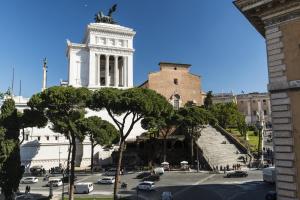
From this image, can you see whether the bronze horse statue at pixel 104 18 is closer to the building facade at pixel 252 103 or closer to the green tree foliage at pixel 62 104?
the green tree foliage at pixel 62 104

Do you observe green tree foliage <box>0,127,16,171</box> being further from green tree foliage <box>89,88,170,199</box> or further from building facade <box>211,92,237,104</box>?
building facade <box>211,92,237,104</box>

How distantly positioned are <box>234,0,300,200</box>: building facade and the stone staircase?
3681 cm

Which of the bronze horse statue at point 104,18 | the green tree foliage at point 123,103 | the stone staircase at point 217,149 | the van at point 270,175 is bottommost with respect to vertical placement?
the van at point 270,175

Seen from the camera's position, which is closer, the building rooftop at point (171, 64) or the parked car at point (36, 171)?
the parked car at point (36, 171)

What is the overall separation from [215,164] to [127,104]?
928 inches

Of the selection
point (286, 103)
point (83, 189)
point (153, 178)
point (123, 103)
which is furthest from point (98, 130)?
point (286, 103)

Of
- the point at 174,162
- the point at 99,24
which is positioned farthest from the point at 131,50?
the point at 174,162

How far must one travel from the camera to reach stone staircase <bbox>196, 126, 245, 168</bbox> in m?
53.2

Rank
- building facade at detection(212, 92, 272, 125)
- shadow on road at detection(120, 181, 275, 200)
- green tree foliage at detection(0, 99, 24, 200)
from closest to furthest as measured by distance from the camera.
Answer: green tree foliage at detection(0, 99, 24, 200), shadow on road at detection(120, 181, 275, 200), building facade at detection(212, 92, 272, 125)

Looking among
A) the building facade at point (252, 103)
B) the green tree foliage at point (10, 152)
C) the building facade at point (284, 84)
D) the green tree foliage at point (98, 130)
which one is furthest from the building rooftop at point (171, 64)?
the building facade at point (284, 84)

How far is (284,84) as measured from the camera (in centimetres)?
1526

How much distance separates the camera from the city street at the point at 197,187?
112ft

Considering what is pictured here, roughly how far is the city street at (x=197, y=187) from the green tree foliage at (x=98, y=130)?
215 inches

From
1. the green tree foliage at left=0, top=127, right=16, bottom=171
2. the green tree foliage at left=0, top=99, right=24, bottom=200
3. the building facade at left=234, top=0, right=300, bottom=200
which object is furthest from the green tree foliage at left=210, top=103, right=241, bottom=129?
the building facade at left=234, top=0, right=300, bottom=200
